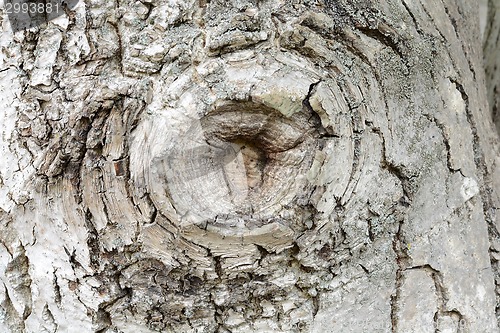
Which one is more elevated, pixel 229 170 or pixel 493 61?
pixel 493 61

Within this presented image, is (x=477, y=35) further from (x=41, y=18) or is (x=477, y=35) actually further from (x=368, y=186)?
(x=41, y=18)

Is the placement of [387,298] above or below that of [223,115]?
below

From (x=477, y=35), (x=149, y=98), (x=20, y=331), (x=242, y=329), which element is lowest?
(x=20, y=331)

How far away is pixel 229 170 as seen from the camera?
0.89 meters

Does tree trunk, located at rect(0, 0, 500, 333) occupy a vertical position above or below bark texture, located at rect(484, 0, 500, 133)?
below

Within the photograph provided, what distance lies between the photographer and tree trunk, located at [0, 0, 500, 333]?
848 mm

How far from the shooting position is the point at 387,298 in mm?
990

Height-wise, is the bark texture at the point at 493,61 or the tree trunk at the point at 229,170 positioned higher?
the bark texture at the point at 493,61

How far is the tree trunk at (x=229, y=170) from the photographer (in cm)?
85

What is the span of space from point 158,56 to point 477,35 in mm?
857

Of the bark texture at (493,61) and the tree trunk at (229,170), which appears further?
the bark texture at (493,61)

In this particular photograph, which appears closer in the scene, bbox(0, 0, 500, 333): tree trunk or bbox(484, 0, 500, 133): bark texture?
bbox(0, 0, 500, 333): tree trunk

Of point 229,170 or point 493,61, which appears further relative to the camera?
point 493,61

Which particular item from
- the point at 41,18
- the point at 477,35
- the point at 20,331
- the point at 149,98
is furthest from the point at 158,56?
the point at 477,35
